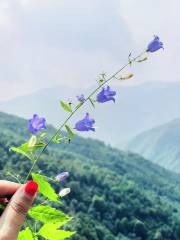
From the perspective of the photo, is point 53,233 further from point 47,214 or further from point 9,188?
point 9,188

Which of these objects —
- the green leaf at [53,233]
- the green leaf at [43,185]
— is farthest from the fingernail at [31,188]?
the green leaf at [53,233]

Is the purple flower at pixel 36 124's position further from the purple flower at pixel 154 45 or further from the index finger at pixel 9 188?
the purple flower at pixel 154 45

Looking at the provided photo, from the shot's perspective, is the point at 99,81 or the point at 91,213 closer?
the point at 99,81

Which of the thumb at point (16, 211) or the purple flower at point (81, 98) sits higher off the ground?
the purple flower at point (81, 98)

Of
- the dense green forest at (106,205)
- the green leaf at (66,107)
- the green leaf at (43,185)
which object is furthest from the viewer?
the dense green forest at (106,205)

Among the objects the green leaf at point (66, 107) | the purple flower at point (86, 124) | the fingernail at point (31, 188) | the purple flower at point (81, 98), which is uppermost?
the purple flower at point (81, 98)

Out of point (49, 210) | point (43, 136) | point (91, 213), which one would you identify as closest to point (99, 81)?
point (43, 136)

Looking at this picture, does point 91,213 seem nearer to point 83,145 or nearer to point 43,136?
point 83,145

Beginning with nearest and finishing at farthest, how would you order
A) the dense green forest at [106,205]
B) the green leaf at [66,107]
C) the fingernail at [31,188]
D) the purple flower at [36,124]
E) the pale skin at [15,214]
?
1. the pale skin at [15,214]
2. the fingernail at [31,188]
3. the purple flower at [36,124]
4. the green leaf at [66,107]
5. the dense green forest at [106,205]

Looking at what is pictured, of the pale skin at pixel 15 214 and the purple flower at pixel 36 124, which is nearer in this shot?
the pale skin at pixel 15 214

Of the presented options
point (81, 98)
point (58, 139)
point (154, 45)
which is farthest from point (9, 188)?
point (154, 45)
